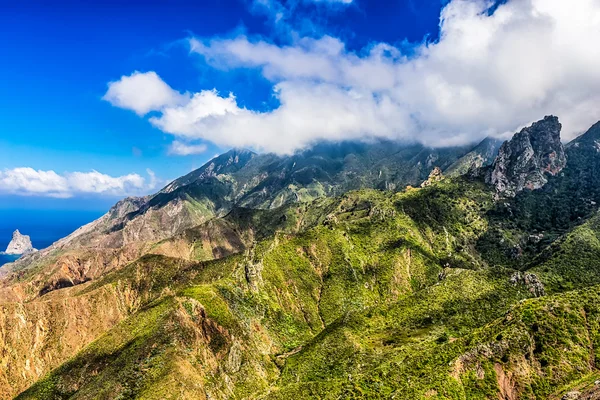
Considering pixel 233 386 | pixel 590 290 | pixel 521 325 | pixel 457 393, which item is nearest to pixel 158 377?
pixel 233 386

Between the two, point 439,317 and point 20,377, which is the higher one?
point 20,377

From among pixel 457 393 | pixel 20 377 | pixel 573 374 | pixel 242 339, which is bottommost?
pixel 573 374

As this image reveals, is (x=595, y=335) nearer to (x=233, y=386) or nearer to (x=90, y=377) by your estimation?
(x=233, y=386)

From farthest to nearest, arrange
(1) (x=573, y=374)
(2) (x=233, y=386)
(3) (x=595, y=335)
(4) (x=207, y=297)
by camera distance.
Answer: (4) (x=207, y=297), (2) (x=233, y=386), (3) (x=595, y=335), (1) (x=573, y=374)

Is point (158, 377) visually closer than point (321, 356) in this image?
Yes

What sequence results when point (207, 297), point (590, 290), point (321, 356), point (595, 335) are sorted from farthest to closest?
point (207, 297) < point (321, 356) < point (590, 290) < point (595, 335)

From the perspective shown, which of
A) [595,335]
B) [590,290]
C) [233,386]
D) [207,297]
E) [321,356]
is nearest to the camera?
[595,335]

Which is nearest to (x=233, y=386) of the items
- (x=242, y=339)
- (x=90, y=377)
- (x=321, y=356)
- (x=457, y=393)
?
(x=242, y=339)

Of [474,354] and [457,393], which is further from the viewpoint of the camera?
[474,354]

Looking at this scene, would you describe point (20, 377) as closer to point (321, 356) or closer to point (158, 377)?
point (158, 377)
